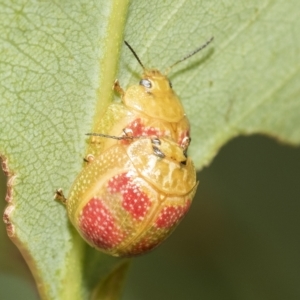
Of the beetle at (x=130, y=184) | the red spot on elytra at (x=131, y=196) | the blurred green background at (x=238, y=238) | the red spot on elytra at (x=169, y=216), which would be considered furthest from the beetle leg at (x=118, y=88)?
the blurred green background at (x=238, y=238)

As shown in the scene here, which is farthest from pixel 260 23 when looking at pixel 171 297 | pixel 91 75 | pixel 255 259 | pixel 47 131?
pixel 171 297

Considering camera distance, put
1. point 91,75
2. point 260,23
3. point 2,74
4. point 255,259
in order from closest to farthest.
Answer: point 2,74 → point 91,75 → point 260,23 → point 255,259

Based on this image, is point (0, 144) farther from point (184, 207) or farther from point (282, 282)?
point (282, 282)

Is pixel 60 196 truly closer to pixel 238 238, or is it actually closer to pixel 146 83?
pixel 146 83

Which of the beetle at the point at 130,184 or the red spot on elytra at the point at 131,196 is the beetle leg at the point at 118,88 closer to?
the beetle at the point at 130,184

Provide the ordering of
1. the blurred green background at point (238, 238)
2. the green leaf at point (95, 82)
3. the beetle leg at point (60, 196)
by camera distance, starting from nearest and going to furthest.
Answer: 1. the green leaf at point (95, 82)
2. the beetle leg at point (60, 196)
3. the blurred green background at point (238, 238)

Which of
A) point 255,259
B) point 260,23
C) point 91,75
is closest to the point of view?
point 91,75
